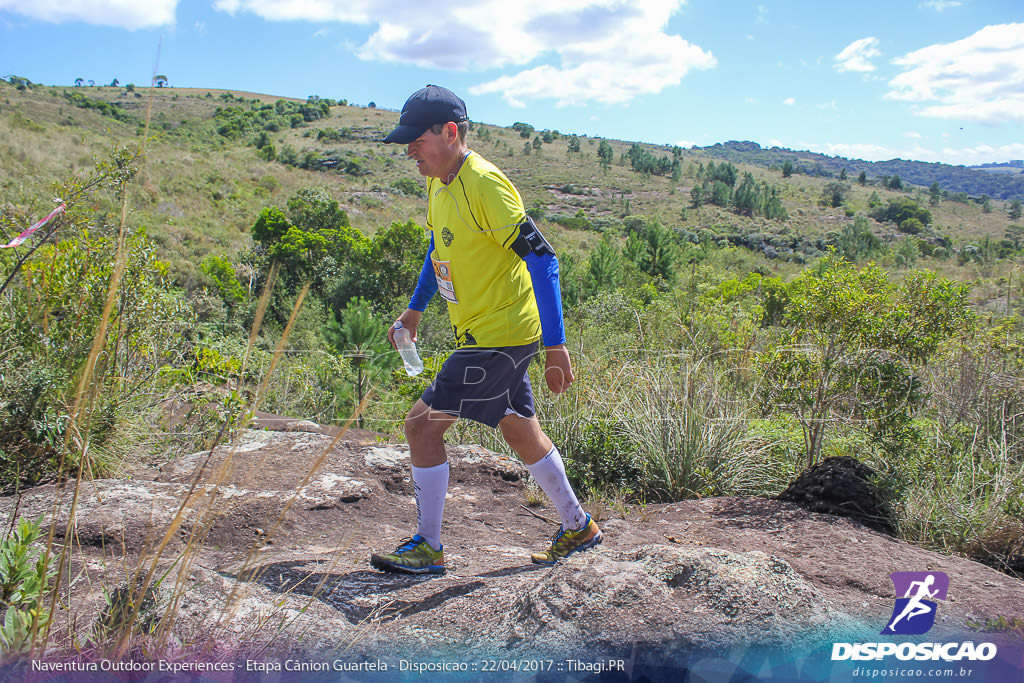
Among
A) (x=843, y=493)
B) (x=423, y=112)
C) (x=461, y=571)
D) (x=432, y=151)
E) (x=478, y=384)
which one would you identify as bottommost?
(x=461, y=571)

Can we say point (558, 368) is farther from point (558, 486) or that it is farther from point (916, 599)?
point (916, 599)

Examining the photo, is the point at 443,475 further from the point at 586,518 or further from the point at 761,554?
the point at 761,554

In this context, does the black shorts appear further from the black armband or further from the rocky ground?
the rocky ground

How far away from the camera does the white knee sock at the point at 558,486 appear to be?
2.66m

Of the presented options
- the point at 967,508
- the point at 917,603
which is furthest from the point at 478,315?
the point at 967,508

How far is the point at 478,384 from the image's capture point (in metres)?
2.46

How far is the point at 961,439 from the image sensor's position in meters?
4.07

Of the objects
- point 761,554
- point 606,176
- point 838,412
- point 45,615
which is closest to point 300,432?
point 45,615

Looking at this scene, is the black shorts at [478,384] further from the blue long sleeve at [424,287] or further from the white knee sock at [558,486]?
the blue long sleeve at [424,287]

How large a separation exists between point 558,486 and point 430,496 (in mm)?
530

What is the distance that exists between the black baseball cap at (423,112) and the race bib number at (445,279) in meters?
0.51

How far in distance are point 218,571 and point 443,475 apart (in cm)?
90

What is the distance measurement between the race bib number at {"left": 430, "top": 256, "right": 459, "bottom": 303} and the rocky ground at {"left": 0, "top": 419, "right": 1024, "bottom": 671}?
2.69ft

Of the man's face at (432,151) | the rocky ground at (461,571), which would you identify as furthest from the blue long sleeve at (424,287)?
the rocky ground at (461,571)
